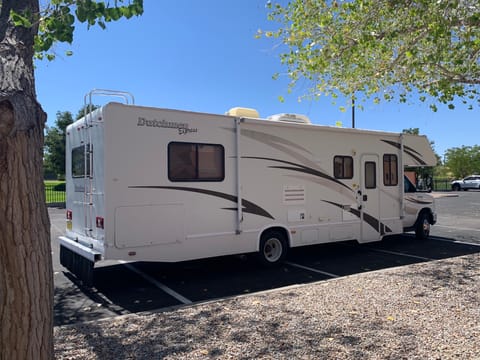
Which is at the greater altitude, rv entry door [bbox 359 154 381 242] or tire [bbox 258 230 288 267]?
rv entry door [bbox 359 154 381 242]

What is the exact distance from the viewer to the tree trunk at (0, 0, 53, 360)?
2.18 m

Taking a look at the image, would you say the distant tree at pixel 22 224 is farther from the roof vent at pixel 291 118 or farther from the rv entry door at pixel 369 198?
the rv entry door at pixel 369 198

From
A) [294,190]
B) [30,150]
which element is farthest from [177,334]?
[294,190]

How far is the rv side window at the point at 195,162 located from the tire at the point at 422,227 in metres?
6.61

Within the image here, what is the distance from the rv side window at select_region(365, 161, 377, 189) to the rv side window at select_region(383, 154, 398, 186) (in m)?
0.38

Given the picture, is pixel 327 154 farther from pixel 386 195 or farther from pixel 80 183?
pixel 80 183

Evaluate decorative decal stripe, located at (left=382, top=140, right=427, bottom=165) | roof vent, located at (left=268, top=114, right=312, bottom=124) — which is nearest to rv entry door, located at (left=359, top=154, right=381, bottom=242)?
decorative decal stripe, located at (left=382, top=140, right=427, bottom=165)

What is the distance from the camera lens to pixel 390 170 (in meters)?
9.90

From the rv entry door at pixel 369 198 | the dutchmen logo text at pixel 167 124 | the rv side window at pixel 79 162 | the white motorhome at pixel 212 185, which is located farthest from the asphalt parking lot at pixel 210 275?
the dutchmen logo text at pixel 167 124

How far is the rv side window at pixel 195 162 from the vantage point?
664cm

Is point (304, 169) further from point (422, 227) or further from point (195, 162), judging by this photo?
point (422, 227)

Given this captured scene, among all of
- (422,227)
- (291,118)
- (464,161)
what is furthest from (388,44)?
(464,161)

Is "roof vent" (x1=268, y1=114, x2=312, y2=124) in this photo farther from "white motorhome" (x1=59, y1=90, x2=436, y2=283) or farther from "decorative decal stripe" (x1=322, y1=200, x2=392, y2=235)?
"decorative decal stripe" (x1=322, y1=200, x2=392, y2=235)

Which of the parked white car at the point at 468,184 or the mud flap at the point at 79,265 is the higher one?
the parked white car at the point at 468,184
